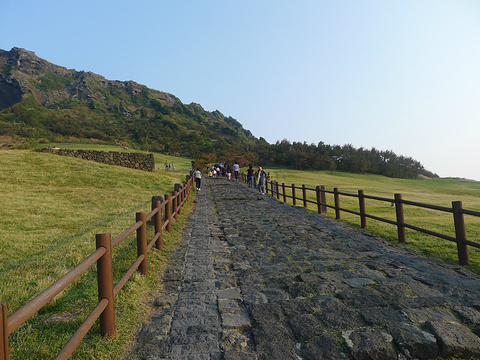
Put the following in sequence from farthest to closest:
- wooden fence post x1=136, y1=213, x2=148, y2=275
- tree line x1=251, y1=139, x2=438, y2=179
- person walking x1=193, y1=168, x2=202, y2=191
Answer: tree line x1=251, y1=139, x2=438, y2=179 → person walking x1=193, y1=168, x2=202, y2=191 → wooden fence post x1=136, y1=213, x2=148, y2=275

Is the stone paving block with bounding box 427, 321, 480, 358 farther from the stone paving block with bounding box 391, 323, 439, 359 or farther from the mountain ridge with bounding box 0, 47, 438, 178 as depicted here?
the mountain ridge with bounding box 0, 47, 438, 178

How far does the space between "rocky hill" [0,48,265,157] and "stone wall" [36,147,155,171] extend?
150 feet

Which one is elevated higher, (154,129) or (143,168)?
(154,129)

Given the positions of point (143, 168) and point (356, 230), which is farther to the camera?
point (143, 168)

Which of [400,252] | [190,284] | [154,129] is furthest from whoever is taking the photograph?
[154,129]

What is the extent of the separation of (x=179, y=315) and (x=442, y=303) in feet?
10.1

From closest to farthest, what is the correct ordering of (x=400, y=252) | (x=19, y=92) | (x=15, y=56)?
(x=400, y=252)
(x=19, y=92)
(x=15, y=56)

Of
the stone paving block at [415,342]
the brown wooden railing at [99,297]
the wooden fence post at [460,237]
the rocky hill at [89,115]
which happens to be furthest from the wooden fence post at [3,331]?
the rocky hill at [89,115]

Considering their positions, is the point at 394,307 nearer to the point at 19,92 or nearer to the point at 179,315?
the point at 179,315

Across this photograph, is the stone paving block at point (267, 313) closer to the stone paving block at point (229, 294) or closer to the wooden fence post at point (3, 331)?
the stone paving block at point (229, 294)

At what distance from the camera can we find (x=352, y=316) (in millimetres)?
3031

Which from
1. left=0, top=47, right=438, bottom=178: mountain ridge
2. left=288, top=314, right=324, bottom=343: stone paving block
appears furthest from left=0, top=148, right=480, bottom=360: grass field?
left=0, top=47, right=438, bottom=178: mountain ridge

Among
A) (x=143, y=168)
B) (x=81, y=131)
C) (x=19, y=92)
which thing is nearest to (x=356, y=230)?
(x=143, y=168)

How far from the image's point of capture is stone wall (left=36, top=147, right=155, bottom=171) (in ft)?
83.4
